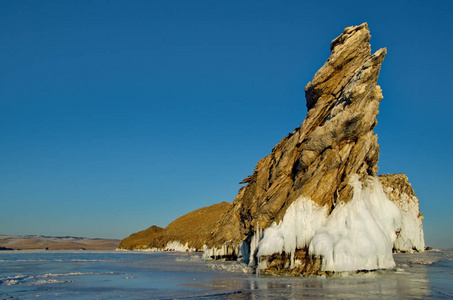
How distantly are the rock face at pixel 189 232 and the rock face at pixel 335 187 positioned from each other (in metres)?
91.1

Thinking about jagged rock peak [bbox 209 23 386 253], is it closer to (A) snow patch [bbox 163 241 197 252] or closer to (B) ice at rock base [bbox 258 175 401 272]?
(B) ice at rock base [bbox 258 175 401 272]

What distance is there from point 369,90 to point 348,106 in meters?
2.34

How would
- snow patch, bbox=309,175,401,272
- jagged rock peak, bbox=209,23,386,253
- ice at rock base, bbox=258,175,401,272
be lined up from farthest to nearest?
jagged rock peak, bbox=209,23,386,253
ice at rock base, bbox=258,175,401,272
snow patch, bbox=309,175,401,272

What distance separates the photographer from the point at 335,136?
111ft

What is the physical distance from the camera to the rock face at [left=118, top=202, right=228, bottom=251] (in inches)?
5212

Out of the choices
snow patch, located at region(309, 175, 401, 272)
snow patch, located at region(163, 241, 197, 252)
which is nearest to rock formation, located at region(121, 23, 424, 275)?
snow patch, located at region(309, 175, 401, 272)

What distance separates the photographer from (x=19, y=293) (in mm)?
22156

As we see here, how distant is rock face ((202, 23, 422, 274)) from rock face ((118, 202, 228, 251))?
91.1 metres

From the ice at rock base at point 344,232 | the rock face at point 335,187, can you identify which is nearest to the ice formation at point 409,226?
the rock face at point 335,187

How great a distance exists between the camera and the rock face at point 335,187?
96.8 ft

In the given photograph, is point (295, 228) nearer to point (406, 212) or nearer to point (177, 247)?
point (406, 212)

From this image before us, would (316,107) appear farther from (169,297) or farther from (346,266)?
(169,297)

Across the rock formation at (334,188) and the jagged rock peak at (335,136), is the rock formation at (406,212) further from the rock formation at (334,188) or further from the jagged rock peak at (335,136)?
the rock formation at (334,188)

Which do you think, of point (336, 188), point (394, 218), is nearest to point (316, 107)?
point (336, 188)
